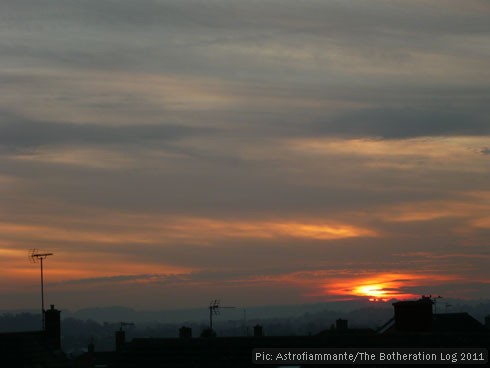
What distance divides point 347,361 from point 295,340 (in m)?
3.68

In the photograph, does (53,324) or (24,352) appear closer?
(24,352)

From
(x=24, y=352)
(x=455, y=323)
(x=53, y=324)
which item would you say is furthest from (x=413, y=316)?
(x=53, y=324)

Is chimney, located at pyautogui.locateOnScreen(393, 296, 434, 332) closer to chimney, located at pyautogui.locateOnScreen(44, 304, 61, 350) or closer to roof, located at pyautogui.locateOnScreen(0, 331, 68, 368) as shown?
roof, located at pyautogui.locateOnScreen(0, 331, 68, 368)

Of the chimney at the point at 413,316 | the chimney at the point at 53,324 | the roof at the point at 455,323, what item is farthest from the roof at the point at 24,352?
the roof at the point at 455,323

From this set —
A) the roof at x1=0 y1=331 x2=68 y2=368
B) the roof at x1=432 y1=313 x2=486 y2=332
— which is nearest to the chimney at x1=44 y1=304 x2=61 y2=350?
the roof at x1=0 y1=331 x2=68 y2=368
